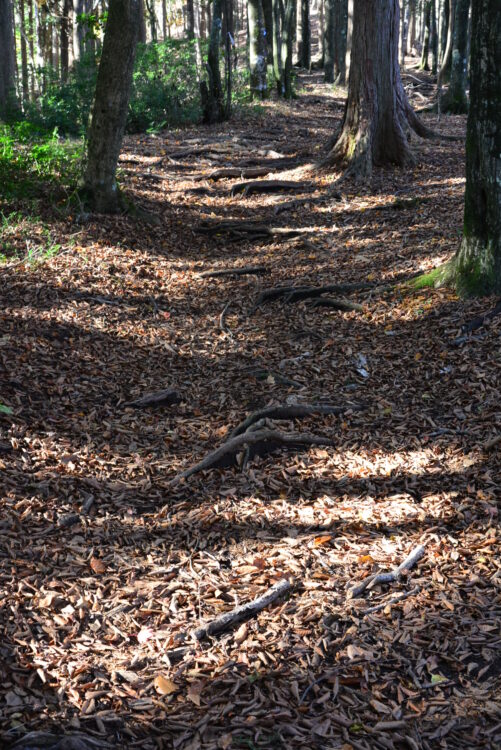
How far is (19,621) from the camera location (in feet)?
10.8

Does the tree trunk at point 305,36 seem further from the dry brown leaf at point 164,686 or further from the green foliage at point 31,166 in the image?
the dry brown leaf at point 164,686

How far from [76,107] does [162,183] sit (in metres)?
5.82

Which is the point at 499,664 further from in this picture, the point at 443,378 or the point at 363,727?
the point at 443,378

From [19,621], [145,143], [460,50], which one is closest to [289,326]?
[19,621]

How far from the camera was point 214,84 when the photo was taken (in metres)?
19.2

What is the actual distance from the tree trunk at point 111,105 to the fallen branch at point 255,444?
6.23 meters

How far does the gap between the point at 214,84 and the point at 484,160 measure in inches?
579

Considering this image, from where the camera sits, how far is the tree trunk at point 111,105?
9.49m

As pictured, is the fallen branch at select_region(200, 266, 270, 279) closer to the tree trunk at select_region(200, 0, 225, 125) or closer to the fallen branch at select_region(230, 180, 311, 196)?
the fallen branch at select_region(230, 180, 311, 196)

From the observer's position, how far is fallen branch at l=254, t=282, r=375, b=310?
8.15 metres

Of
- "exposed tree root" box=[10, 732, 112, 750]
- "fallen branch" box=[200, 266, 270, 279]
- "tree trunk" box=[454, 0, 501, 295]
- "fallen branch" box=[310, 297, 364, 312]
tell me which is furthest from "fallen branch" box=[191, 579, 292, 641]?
"fallen branch" box=[200, 266, 270, 279]

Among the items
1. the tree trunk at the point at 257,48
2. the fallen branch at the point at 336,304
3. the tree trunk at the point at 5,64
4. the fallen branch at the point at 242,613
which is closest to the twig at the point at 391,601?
the fallen branch at the point at 242,613

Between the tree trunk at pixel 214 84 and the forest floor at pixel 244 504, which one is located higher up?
the tree trunk at pixel 214 84

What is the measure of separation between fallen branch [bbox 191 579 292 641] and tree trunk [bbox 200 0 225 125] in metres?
17.8
